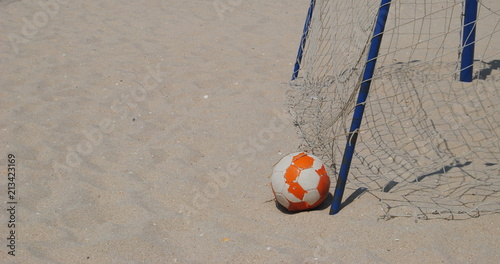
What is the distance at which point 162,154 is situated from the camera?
3990 mm

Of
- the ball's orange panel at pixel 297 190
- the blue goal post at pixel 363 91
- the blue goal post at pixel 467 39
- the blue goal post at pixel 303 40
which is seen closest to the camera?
Answer: the blue goal post at pixel 363 91

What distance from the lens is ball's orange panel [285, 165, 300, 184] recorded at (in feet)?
10.6

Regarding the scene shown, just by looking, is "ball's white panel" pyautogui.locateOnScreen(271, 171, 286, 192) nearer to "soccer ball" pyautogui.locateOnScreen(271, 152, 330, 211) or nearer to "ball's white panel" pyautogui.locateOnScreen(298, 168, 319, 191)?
"soccer ball" pyautogui.locateOnScreen(271, 152, 330, 211)

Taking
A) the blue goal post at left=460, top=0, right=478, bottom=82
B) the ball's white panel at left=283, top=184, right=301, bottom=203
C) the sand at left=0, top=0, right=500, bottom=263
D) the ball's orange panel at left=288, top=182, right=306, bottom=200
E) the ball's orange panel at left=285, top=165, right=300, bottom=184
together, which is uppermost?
the blue goal post at left=460, top=0, right=478, bottom=82

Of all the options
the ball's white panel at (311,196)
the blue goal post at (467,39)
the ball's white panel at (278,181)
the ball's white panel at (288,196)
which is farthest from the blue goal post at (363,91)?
the blue goal post at (467,39)

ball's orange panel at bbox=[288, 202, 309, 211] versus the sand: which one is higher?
ball's orange panel at bbox=[288, 202, 309, 211]

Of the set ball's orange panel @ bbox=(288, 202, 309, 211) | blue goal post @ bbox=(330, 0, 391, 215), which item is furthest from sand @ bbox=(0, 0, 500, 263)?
blue goal post @ bbox=(330, 0, 391, 215)

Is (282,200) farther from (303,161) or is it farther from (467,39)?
(467,39)

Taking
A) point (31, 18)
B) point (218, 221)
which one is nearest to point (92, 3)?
point (31, 18)

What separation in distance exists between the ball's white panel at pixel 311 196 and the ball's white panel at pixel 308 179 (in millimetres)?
26

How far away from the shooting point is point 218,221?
10.5 feet

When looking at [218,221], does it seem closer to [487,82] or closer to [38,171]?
[38,171]

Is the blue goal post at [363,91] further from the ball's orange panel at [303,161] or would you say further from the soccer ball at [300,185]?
the ball's orange panel at [303,161]

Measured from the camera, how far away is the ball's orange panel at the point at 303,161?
3.28m
